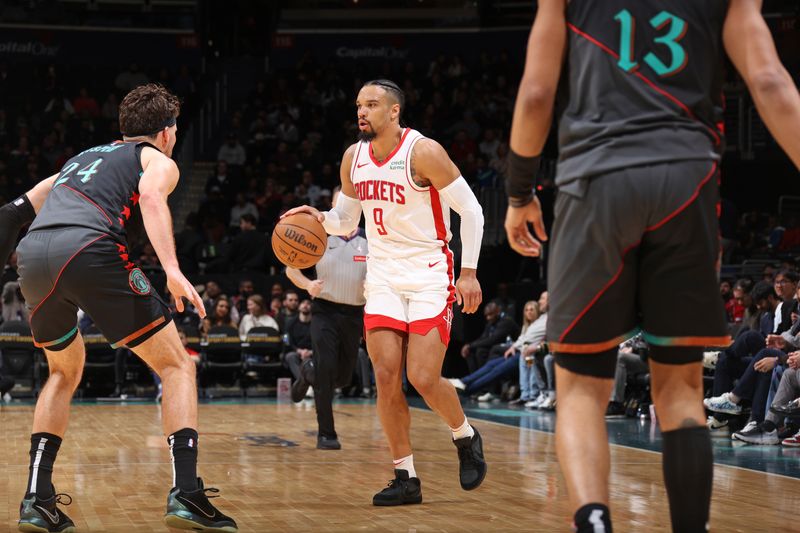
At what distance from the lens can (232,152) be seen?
856 inches

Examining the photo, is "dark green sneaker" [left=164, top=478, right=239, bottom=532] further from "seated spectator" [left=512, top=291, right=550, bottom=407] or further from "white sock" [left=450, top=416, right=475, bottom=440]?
"seated spectator" [left=512, top=291, right=550, bottom=407]

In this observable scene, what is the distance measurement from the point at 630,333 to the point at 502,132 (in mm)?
19290

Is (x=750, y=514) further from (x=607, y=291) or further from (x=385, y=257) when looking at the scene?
(x=607, y=291)

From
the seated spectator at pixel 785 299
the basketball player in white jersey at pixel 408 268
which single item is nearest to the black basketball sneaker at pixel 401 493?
the basketball player in white jersey at pixel 408 268

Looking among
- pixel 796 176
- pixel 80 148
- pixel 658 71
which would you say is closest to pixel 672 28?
pixel 658 71

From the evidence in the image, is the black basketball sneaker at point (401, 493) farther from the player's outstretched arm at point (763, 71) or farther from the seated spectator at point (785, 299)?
the seated spectator at point (785, 299)

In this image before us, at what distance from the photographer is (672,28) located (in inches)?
112

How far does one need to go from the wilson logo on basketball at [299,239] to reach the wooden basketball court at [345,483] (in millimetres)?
1421

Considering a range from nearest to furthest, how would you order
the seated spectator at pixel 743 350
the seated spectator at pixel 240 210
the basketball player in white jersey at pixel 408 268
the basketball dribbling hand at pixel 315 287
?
the basketball player in white jersey at pixel 408 268
the basketball dribbling hand at pixel 315 287
the seated spectator at pixel 743 350
the seated spectator at pixel 240 210

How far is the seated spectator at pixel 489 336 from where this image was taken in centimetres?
1462

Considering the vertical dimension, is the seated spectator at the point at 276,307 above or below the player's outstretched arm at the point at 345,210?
below

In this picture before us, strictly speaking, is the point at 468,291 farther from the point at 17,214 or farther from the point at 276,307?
the point at 276,307

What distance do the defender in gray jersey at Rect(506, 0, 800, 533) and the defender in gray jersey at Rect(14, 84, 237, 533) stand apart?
6.45 feet

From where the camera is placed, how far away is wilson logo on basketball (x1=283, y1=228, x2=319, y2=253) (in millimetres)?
6395
